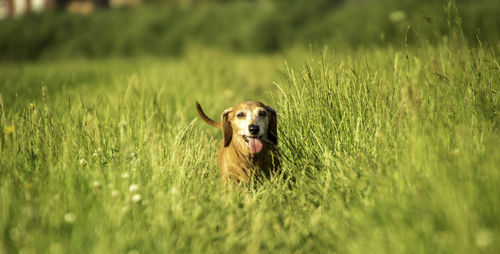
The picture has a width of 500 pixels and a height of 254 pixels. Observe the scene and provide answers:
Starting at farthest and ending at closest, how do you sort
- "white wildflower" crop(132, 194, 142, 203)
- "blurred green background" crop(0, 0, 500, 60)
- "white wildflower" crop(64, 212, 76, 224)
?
"blurred green background" crop(0, 0, 500, 60)
"white wildflower" crop(132, 194, 142, 203)
"white wildflower" crop(64, 212, 76, 224)

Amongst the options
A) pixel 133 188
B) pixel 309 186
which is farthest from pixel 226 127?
pixel 133 188

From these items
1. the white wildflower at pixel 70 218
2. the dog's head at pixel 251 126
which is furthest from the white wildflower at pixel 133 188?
the dog's head at pixel 251 126

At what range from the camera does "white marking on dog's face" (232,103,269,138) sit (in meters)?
3.20

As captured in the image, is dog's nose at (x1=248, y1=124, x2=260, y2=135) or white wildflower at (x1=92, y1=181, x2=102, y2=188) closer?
white wildflower at (x1=92, y1=181, x2=102, y2=188)

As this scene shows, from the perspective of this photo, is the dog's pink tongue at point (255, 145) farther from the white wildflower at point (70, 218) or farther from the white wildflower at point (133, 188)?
the white wildflower at point (70, 218)

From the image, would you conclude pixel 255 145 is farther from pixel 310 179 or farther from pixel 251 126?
pixel 310 179

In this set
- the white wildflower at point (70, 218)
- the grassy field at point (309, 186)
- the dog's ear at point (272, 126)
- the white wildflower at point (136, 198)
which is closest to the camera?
the grassy field at point (309, 186)

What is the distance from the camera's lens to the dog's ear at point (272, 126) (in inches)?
135

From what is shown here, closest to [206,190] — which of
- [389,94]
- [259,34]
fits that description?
[389,94]

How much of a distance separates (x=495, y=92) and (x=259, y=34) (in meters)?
17.3

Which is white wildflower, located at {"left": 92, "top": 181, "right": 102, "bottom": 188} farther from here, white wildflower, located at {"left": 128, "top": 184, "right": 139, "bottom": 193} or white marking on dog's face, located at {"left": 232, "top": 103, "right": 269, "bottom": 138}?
white marking on dog's face, located at {"left": 232, "top": 103, "right": 269, "bottom": 138}

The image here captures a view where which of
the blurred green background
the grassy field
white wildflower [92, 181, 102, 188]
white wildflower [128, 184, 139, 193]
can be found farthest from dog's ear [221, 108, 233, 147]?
the blurred green background

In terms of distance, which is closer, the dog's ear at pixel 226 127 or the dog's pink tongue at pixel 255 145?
the dog's pink tongue at pixel 255 145

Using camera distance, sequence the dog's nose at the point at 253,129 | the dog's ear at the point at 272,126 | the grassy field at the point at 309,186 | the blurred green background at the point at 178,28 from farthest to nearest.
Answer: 1. the blurred green background at the point at 178,28
2. the dog's ear at the point at 272,126
3. the dog's nose at the point at 253,129
4. the grassy field at the point at 309,186
